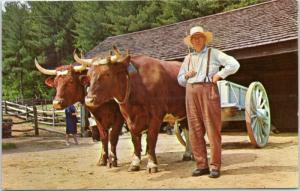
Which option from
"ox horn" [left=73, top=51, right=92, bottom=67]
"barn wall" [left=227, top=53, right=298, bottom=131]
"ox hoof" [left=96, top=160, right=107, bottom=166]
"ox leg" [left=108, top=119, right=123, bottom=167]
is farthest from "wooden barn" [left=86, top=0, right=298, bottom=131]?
"ox hoof" [left=96, top=160, right=107, bottom=166]

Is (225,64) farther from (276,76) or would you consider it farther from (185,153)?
(185,153)

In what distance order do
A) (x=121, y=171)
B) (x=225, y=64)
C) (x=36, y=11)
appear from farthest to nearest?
(x=36, y=11), (x=121, y=171), (x=225, y=64)

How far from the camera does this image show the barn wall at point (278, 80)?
2.70 m

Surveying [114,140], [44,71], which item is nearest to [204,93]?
[114,140]

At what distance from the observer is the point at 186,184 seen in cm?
250

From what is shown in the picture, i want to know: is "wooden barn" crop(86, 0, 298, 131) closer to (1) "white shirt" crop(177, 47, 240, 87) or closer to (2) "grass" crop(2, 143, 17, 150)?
(1) "white shirt" crop(177, 47, 240, 87)

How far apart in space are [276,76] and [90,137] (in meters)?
1.26

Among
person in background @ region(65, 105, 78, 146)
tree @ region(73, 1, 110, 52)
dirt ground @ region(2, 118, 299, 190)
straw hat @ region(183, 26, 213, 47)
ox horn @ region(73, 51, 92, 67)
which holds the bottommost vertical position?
dirt ground @ region(2, 118, 299, 190)

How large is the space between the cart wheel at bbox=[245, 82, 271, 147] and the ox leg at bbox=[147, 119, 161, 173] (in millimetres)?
662

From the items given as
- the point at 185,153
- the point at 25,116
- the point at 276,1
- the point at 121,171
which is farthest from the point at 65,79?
the point at 276,1

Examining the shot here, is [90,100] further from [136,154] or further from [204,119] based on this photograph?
[204,119]

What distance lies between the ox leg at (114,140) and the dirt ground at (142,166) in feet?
0.12

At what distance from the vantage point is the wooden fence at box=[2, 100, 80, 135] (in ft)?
9.23

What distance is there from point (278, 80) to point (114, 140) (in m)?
1.08
